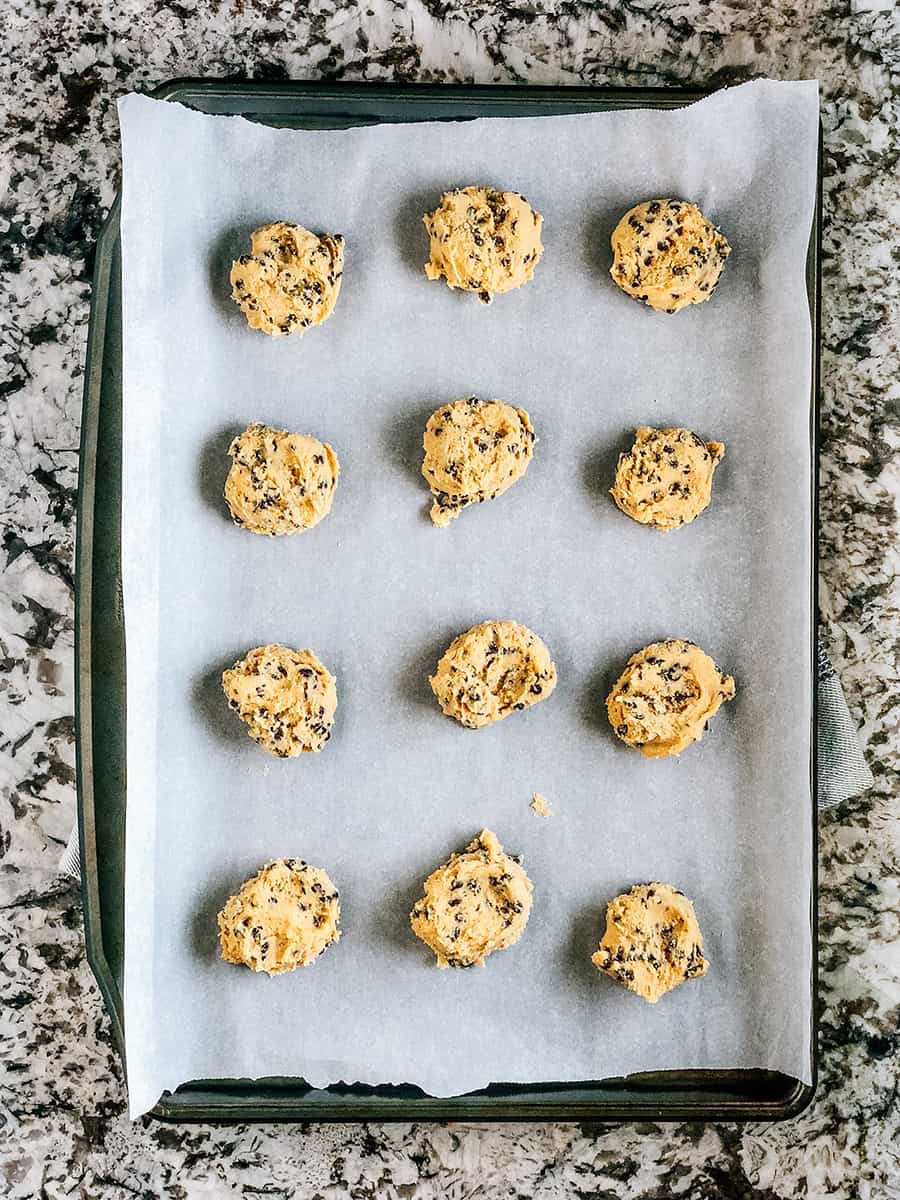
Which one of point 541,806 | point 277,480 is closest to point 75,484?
point 277,480

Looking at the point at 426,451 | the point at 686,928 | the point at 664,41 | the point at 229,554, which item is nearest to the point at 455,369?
the point at 426,451

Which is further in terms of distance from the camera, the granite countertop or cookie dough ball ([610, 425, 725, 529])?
the granite countertop

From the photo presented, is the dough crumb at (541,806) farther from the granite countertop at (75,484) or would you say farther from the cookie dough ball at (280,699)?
the granite countertop at (75,484)

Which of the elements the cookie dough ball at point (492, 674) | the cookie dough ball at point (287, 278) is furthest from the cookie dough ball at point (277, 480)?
the cookie dough ball at point (492, 674)

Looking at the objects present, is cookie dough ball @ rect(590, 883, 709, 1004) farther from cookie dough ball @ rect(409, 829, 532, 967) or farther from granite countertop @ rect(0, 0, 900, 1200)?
granite countertop @ rect(0, 0, 900, 1200)

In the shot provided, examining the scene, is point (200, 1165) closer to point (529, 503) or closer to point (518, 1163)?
point (518, 1163)

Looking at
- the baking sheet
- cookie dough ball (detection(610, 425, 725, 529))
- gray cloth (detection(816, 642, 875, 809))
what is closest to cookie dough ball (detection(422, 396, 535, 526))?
the baking sheet
